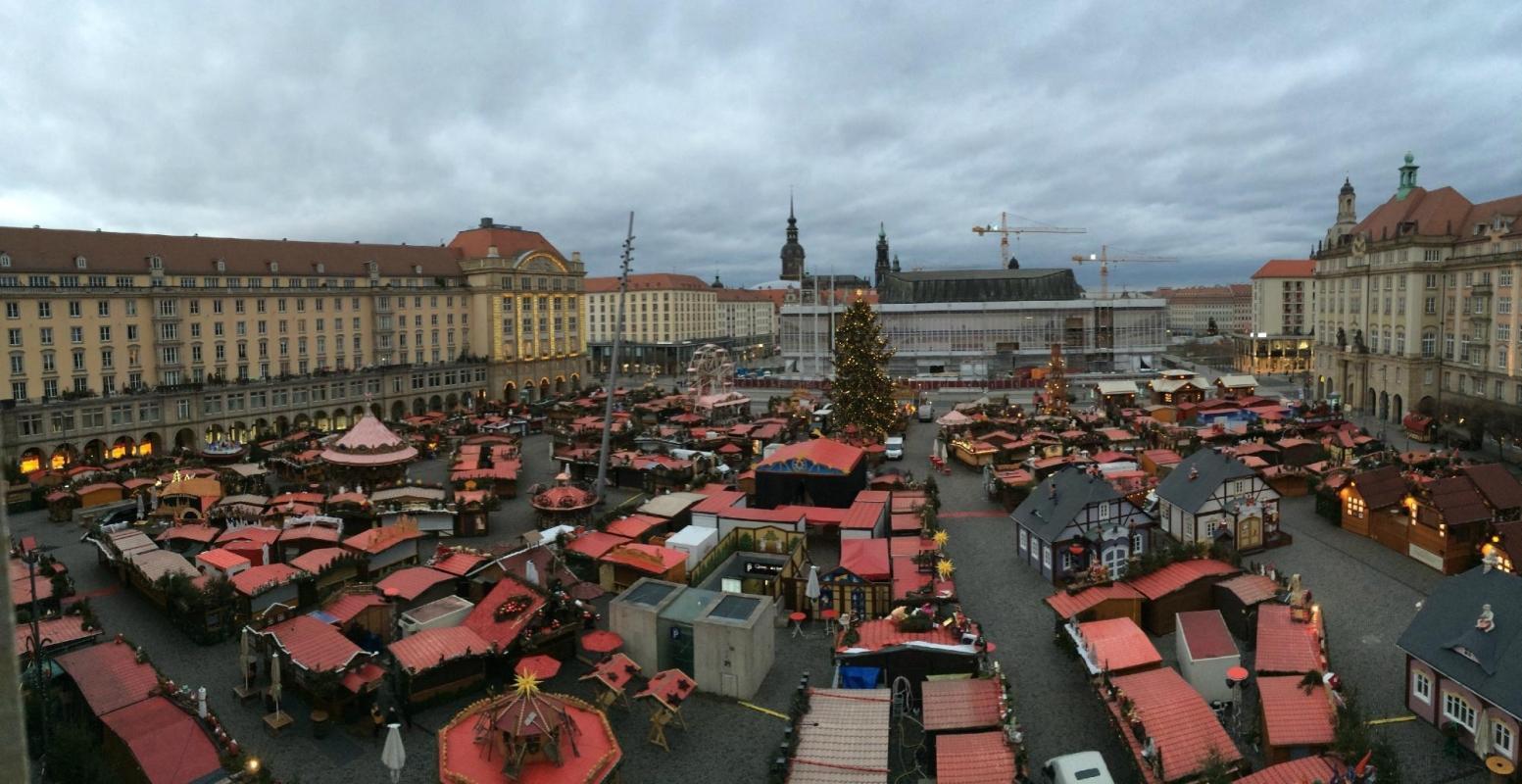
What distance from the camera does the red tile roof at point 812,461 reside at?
32469 millimetres

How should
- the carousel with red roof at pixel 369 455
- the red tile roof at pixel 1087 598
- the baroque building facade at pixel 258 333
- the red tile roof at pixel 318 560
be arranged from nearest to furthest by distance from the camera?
the red tile roof at pixel 1087 598, the red tile roof at pixel 318 560, the carousel with red roof at pixel 369 455, the baroque building facade at pixel 258 333

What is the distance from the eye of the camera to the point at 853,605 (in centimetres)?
2261

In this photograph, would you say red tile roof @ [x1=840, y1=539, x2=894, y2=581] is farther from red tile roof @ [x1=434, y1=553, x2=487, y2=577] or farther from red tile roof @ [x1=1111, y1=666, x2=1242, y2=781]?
red tile roof @ [x1=434, y1=553, x2=487, y2=577]

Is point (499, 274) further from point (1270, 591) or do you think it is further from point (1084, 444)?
point (1270, 591)

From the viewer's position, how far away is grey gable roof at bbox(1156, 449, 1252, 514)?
89.2ft

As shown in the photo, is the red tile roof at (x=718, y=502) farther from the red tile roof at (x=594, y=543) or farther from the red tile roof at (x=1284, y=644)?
the red tile roof at (x=1284, y=644)

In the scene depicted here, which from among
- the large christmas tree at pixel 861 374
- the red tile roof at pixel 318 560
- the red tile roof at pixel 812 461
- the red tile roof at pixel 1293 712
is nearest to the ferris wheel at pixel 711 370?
the large christmas tree at pixel 861 374

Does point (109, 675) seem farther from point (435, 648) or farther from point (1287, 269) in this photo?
point (1287, 269)

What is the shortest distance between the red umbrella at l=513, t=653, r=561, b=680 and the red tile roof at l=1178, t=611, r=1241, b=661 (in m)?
12.8

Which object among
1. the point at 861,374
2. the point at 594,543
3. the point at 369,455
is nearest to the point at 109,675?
the point at 594,543

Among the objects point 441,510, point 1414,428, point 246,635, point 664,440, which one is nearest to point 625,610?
point 246,635

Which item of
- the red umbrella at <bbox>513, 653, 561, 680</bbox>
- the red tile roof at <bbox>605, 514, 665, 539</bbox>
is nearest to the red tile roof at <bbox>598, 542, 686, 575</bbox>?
the red tile roof at <bbox>605, 514, 665, 539</bbox>

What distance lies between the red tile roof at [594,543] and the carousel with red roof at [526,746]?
10.8m

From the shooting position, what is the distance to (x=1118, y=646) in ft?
58.3
